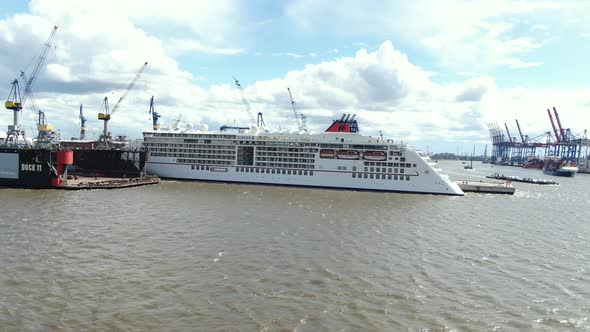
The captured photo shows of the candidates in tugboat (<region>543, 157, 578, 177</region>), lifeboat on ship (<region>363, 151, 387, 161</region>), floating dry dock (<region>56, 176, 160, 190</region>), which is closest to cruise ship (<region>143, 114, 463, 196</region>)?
lifeboat on ship (<region>363, 151, 387, 161</region>)

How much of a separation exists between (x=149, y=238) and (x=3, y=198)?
27282mm

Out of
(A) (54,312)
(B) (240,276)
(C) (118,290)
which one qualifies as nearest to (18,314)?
(A) (54,312)

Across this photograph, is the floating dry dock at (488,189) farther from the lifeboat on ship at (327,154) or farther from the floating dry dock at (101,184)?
the floating dry dock at (101,184)

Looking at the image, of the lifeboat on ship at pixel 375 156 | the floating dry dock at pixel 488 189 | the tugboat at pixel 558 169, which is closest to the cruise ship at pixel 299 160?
the lifeboat on ship at pixel 375 156

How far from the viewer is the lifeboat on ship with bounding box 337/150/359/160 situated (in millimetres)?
69438

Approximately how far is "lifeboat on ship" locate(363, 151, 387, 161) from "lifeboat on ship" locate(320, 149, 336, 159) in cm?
538

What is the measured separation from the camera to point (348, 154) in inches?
2753

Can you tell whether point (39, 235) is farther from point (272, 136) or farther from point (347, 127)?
point (347, 127)

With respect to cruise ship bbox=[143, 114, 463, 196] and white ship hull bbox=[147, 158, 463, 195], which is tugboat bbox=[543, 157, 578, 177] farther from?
white ship hull bbox=[147, 158, 463, 195]

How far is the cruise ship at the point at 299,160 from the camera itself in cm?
6681

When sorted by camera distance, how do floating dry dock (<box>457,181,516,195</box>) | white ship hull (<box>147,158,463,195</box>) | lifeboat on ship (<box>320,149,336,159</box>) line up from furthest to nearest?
1. floating dry dock (<box>457,181,516,195</box>)
2. lifeboat on ship (<box>320,149,336,159</box>)
3. white ship hull (<box>147,158,463,195</box>)

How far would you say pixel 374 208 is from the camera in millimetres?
48438

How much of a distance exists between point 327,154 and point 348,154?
3.55m

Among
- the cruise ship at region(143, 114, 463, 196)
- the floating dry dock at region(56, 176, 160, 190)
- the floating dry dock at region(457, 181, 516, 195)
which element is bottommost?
the floating dry dock at region(56, 176, 160, 190)
